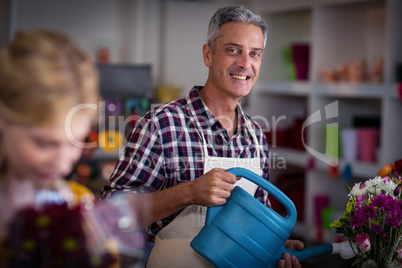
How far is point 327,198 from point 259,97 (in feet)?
3.15

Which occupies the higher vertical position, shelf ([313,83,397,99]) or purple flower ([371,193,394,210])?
shelf ([313,83,397,99])

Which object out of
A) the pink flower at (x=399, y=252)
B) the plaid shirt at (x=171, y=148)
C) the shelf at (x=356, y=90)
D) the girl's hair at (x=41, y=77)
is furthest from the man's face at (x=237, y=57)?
the shelf at (x=356, y=90)

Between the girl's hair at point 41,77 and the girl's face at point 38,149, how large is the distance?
0.5 inches

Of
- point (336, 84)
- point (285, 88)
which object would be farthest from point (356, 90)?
point (285, 88)

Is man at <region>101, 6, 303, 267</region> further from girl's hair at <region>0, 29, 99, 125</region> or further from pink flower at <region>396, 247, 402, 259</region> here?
girl's hair at <region>0, 29, 99, 125</region>

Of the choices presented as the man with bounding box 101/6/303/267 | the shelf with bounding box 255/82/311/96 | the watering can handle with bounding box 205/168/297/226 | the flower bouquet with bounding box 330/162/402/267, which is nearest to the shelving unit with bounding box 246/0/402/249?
the shelf with bounding box 255/82/311/96

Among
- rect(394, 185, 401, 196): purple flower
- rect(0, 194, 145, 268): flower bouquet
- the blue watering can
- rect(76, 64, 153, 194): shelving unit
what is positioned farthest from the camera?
rect(76, 64, 153, 194): shelving unit

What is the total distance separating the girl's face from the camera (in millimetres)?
726

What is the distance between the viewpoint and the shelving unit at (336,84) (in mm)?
2998

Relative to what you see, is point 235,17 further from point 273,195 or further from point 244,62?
point 273,195

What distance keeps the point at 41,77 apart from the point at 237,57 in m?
0.94

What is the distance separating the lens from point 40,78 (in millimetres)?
731

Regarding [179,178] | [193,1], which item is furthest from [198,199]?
[193,1]

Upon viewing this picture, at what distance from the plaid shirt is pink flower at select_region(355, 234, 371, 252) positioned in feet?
1.39
